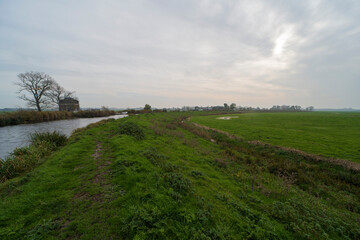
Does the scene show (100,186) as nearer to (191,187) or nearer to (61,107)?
(191,187)

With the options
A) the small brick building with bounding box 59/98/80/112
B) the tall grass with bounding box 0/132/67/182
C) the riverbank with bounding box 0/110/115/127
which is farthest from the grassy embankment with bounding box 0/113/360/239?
the small brick building with bounding box 59/98/80/112

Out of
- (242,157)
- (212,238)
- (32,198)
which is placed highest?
(32,198)

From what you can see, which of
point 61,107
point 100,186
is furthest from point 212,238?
point 61,107

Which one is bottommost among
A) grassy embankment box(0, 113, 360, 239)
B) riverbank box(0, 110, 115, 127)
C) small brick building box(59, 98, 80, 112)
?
grassy embankment box(0, 113, 360, 239)

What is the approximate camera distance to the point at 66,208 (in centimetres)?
504

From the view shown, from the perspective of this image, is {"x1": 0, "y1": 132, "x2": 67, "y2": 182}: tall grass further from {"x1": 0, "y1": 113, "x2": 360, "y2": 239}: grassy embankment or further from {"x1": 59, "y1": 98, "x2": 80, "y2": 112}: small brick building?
{"x1": 59, "y1": 98, "x2": 80, "y2": 112}: small brick building

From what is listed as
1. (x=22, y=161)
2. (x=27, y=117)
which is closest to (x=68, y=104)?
(x=27, y=117)

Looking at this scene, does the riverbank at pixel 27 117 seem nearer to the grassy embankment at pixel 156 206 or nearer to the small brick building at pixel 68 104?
the small brick building at pixel 68 104

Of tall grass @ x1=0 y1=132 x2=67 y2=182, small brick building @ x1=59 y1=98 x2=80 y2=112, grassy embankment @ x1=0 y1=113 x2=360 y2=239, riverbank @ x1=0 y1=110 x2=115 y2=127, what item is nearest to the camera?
grassy embankment @ x1=0 y1=113 x2=360 y2=239

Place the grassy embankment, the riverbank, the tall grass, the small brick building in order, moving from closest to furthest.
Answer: the grassy embankment → the tall grass → the riverbank → the small brick building

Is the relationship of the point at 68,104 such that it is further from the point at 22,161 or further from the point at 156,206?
the point at 156,206

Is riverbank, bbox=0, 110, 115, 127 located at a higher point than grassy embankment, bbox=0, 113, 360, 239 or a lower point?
higher

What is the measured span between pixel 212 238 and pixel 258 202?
4.17 meters

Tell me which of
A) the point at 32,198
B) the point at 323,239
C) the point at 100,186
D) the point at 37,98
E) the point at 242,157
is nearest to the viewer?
the point at 323,239
